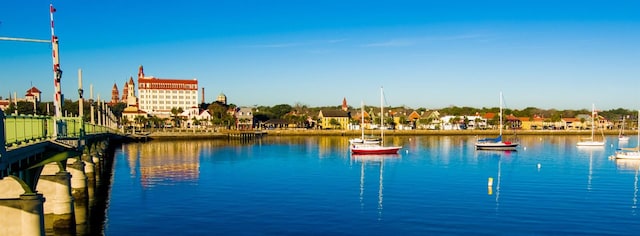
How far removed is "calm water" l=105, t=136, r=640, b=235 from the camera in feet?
108

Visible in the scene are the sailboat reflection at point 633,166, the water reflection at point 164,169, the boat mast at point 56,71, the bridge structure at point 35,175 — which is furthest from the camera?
the water reflection at point 164,169

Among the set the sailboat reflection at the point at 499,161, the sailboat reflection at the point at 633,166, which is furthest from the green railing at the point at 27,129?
the sailboat reflection at the point at 633,166

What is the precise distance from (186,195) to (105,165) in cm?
3260

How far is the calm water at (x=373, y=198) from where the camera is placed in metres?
33.1

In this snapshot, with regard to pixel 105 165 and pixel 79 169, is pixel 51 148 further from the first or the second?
pixel 105 165

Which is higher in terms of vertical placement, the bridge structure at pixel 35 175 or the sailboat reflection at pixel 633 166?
the bridge structure at pixel 35 175

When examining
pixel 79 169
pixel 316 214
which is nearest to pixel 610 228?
pixel 316 214

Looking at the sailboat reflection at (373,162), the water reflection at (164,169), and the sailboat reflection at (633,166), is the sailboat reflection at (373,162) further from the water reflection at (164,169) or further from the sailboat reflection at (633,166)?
the sailboat reflection at (633,166)

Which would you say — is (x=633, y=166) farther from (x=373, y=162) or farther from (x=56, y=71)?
(x=56, y=71)

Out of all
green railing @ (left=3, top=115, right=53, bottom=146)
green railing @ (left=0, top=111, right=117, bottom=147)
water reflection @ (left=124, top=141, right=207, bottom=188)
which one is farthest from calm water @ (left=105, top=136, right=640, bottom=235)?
green railing @ (left=3, top=115, right=53, bottom=146)

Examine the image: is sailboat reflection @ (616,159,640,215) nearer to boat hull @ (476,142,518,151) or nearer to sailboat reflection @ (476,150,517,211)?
sailboat reflection @ (476,150,517,211)

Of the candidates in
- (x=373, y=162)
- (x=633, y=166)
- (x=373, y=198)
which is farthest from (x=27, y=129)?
(x=633, y=166)

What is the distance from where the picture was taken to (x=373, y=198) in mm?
44094

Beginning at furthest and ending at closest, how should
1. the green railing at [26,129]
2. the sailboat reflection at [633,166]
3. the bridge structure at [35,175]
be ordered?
the sailboat reflection at [633,166], the bridge structure at [35,175], the green railing at [26,129]
